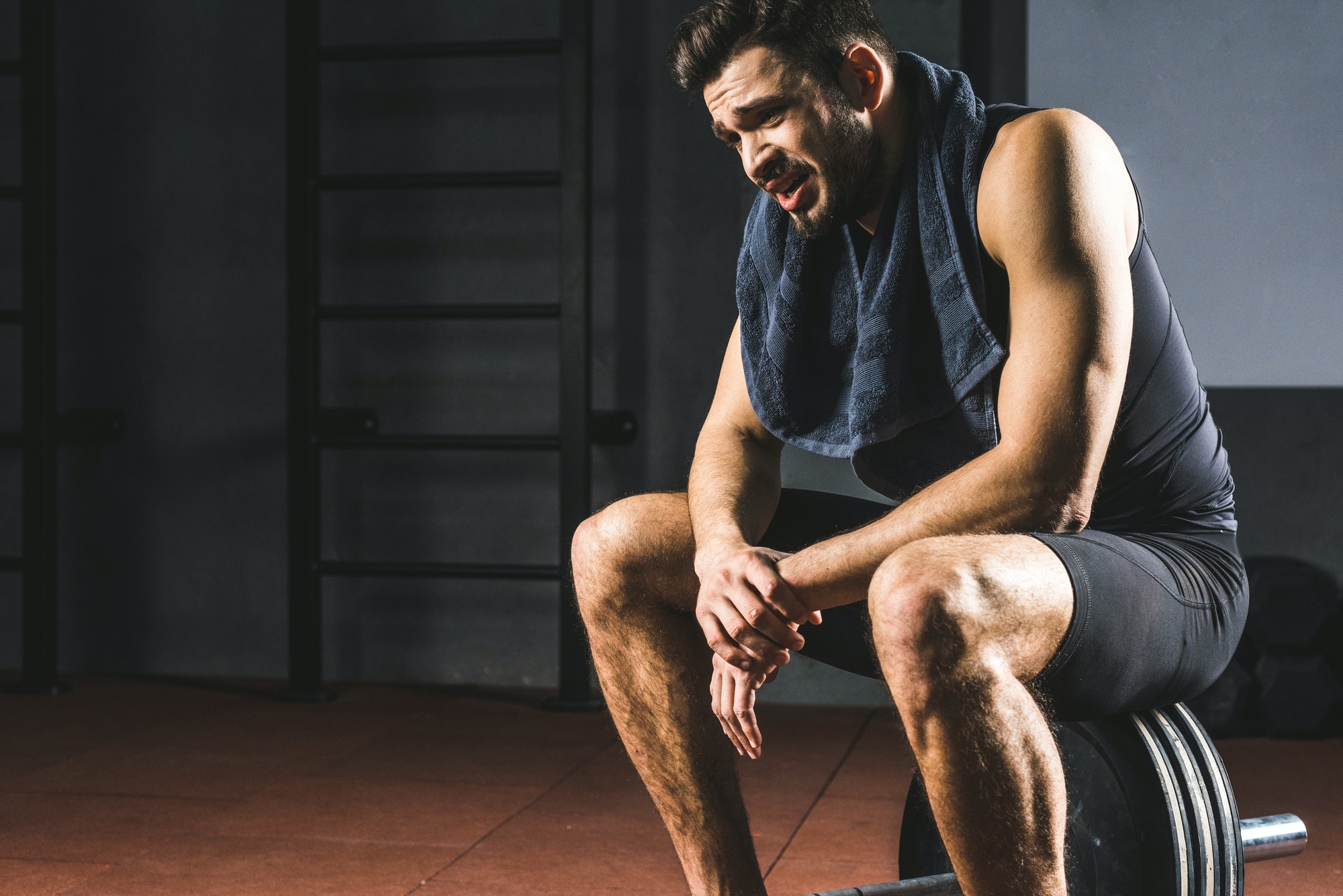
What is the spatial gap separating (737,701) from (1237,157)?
207cm

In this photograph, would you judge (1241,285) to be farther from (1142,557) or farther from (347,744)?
(347,744)

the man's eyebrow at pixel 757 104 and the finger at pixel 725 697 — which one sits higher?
the man's eyebrow at pixel 757 104

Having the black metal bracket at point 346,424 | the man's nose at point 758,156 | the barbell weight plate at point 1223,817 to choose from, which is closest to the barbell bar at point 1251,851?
the barbell weight plate at point 1223,817

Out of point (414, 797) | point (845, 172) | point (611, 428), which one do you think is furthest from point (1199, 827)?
point (611, 428)

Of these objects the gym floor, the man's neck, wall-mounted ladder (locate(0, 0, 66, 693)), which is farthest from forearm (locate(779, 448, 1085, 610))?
wall-mounted ladder (locate(0, 0, 66, 693))

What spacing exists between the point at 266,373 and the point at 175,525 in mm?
436

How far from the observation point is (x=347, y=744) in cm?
243

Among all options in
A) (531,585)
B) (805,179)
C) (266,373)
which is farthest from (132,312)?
(805,179)

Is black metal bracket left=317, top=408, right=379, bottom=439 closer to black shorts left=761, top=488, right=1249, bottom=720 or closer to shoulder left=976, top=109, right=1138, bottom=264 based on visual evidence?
black shorts left=761, top=488, right=1249, bottom=720

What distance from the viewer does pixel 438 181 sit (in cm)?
281

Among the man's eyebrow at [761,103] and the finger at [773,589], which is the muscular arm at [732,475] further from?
the man's eyebrow at [761,103]

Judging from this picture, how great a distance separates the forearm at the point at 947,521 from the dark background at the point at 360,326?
1.70 meters

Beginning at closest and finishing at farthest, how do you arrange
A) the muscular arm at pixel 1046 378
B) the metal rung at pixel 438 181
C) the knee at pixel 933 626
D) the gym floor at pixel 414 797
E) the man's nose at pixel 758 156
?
the knee at pixel 933 626 → the muscular arm at pixel 1046 378 → the man's nose at pixel 758 156 → the gym floor at pixel 414 797 → the metal rung at pixel 438 181

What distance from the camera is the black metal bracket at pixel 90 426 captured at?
299 centimetres
